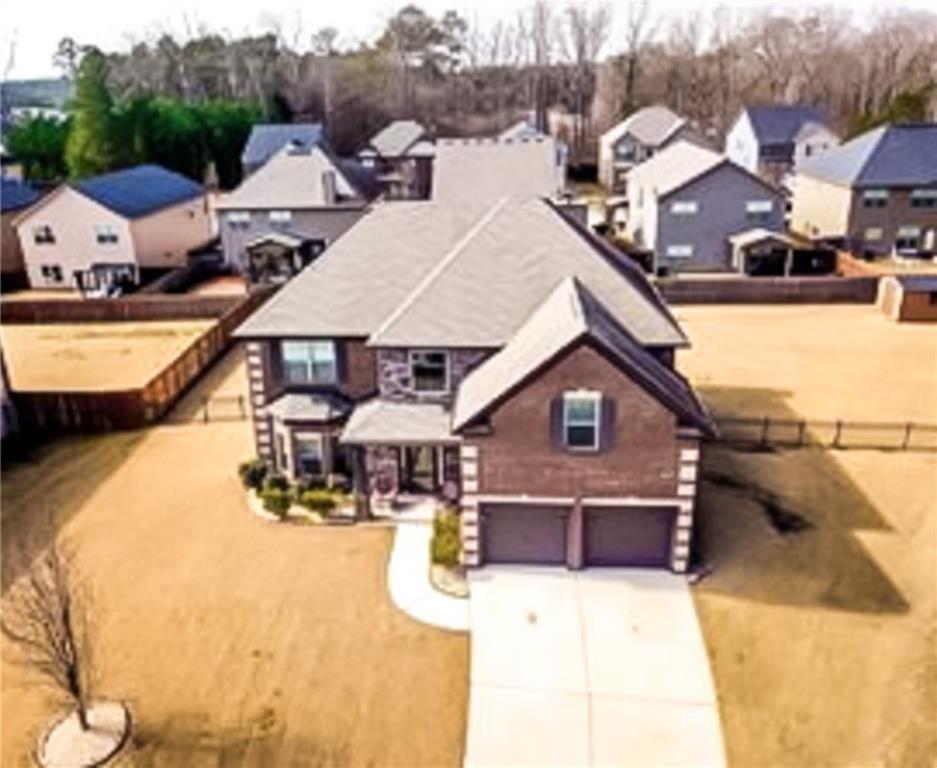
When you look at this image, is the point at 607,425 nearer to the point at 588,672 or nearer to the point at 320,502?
the point at 588,672

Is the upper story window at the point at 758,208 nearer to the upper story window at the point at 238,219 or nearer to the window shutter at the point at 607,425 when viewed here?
the upper story window at the point at 238,219

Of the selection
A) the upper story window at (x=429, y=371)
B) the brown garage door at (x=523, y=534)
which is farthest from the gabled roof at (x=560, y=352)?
the brown garage door at (x=523, y=534)

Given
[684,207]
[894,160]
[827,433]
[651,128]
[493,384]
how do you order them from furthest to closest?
[651,128], [894,160], [684,207], [827,433], [493,384]

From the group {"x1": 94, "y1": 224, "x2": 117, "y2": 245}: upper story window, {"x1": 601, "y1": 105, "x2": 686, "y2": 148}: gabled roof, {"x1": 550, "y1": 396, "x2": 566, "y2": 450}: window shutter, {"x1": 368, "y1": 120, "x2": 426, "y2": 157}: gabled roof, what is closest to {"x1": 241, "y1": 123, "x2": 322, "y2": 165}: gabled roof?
{"x1": 368, "y1": 120, "x2": 426, "y2": 157}: gabled roof

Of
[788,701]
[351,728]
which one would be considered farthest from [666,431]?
[351,728]

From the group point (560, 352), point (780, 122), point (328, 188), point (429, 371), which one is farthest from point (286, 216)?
point (780, 122)

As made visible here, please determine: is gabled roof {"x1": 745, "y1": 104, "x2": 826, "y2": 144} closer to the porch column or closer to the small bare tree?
the porch column
